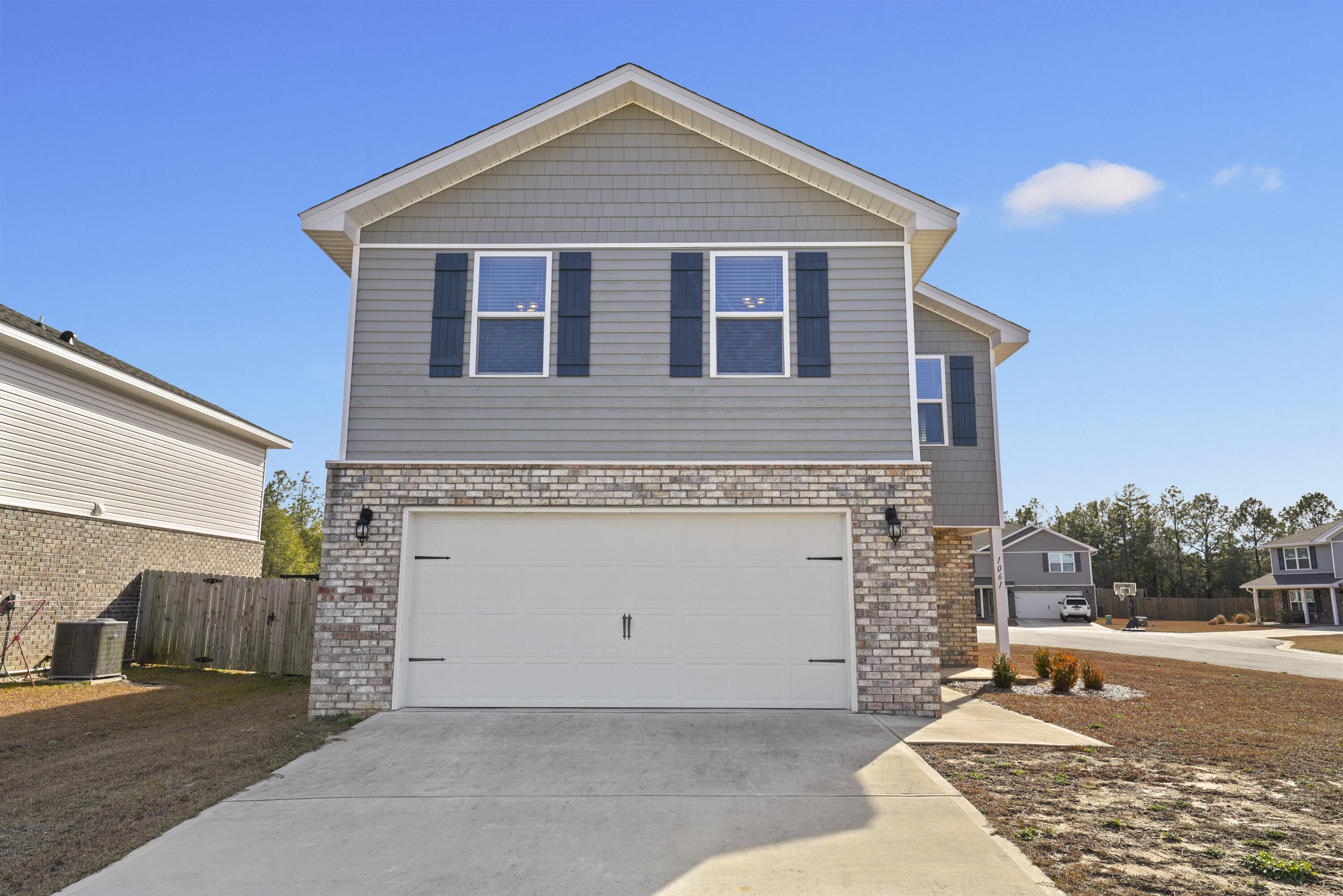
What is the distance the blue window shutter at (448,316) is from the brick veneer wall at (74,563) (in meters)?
7.96

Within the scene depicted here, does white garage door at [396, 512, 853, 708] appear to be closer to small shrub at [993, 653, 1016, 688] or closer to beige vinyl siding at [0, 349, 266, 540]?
small shrub at [993, 653, 1016, 688]

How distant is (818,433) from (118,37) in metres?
11.5

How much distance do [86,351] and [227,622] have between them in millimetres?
5333

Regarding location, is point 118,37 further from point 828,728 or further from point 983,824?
point 983,824

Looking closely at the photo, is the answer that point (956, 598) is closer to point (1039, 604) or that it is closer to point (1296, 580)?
point (1039, 604)

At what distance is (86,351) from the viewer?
14.3 metres

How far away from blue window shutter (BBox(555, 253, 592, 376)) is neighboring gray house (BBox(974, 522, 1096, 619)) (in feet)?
130

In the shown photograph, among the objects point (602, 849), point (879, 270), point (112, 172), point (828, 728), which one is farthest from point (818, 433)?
point (112, 172)

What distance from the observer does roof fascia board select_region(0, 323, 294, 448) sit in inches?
492

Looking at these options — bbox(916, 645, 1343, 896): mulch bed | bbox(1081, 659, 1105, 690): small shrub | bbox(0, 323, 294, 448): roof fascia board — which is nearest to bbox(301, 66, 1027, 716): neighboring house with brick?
bbox(916, 645, 1343, 896): mulch bed

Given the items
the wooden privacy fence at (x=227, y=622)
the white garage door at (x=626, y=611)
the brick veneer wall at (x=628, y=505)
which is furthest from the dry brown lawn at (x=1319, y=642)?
the wooden privacy fence at (x=227, y=622)

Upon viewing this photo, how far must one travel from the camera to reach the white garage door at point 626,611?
29.9ft

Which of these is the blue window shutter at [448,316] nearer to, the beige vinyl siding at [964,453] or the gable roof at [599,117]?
the gable roof at [599,117]

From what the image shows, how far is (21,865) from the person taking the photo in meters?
5.01
